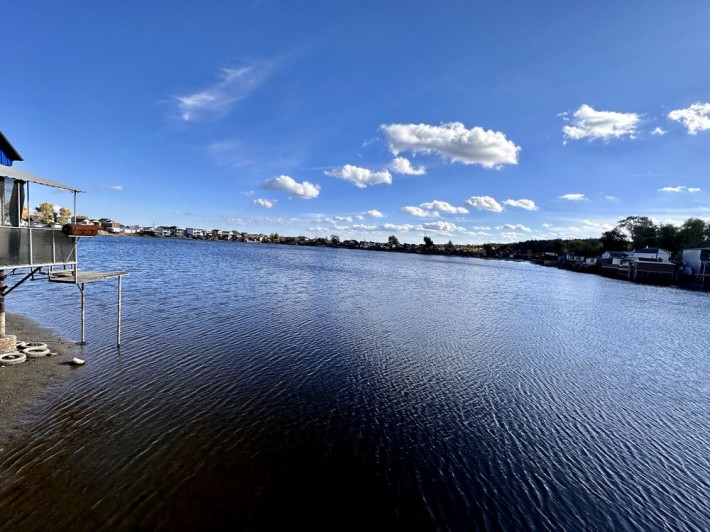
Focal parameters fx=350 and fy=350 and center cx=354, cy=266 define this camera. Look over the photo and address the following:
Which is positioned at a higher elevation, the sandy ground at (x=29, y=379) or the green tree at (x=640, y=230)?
the green tree at (x=640, y=230)

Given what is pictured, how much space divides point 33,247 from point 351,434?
14.7m

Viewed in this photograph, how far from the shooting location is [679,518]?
9.63 metres

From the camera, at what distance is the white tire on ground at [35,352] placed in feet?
53.7

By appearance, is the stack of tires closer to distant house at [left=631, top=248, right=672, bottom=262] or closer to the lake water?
the lake water

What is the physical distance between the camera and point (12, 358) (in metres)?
15.5

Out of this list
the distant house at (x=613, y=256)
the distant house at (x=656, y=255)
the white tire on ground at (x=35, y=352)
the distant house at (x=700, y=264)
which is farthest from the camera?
the distant house at (x=613, y=256)

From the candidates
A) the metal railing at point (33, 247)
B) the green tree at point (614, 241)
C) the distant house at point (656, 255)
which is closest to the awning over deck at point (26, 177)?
the metal railing at point (33, 247)

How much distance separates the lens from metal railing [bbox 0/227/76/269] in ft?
43.7

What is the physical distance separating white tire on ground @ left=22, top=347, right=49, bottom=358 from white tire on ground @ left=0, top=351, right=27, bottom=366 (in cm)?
37

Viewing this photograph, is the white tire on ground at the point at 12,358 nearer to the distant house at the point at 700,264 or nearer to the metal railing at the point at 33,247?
the metal railing at the point at 33,247

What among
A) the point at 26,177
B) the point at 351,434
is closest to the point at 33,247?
the point at 26,177

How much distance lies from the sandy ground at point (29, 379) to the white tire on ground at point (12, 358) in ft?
0.70

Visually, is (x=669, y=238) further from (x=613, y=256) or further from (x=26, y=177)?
(x=26, y=177)


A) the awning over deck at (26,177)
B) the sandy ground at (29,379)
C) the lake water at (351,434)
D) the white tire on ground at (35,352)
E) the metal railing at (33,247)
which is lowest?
the lake water at (351,434)
